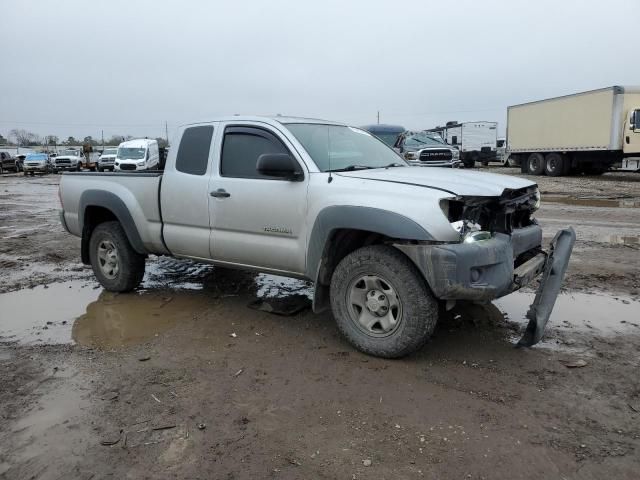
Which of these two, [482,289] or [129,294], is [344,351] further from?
[129,294]

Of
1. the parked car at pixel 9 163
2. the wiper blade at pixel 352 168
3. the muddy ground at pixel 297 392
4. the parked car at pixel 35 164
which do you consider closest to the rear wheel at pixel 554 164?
the muddy ground at pixel 297 392

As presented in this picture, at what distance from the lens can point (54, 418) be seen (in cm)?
337

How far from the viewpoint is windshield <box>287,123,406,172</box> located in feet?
15.2

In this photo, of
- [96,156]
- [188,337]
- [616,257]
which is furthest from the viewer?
[96,156]

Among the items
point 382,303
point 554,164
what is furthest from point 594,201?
point 382,303

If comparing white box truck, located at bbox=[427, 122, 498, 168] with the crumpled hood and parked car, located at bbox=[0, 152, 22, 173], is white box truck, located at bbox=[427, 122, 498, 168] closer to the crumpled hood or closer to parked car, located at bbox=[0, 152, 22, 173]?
the crumpled hood

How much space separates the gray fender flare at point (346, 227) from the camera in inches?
146

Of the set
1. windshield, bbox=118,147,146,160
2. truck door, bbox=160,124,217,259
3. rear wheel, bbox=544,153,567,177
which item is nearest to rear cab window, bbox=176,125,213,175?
truck door, bbox=160,124,217,259

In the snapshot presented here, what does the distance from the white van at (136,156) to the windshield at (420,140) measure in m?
15.5

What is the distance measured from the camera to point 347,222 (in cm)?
401

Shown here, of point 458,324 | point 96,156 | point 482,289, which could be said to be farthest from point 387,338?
point 96,156

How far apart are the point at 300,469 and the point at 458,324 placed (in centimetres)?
250

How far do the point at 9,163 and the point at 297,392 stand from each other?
46.4 m

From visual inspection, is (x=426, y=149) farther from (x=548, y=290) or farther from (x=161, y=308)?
(x=548, y=290)
